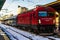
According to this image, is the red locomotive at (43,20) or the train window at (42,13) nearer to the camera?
the red locomotive at (43,20)

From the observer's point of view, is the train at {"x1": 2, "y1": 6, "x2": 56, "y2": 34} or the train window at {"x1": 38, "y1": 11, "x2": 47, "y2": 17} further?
the train window at {"x1": 38, "y1": 11, "x2": 47, "y2": 17}

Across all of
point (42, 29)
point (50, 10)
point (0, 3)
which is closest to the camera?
point (0, 3)

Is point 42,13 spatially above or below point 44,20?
above

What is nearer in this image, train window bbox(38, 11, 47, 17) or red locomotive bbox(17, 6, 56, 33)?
red locomotive bbox(17, 6, 56, 33)

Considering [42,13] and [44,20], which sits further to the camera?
[42,13]

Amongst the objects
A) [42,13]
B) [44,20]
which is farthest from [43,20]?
[42,13]

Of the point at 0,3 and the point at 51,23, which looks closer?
the point at 0,3

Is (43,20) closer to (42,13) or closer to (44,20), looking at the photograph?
(44,20)

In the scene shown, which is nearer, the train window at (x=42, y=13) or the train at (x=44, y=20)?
the train at (x=44, y=20)

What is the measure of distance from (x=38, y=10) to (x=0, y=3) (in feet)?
45.6

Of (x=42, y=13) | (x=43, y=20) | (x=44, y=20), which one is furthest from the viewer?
(x=42, y=13)

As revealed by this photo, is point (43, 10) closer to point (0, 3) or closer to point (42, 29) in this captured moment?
point (42, 29)

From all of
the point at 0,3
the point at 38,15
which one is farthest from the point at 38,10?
the point at 0,3

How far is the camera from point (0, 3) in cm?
793
